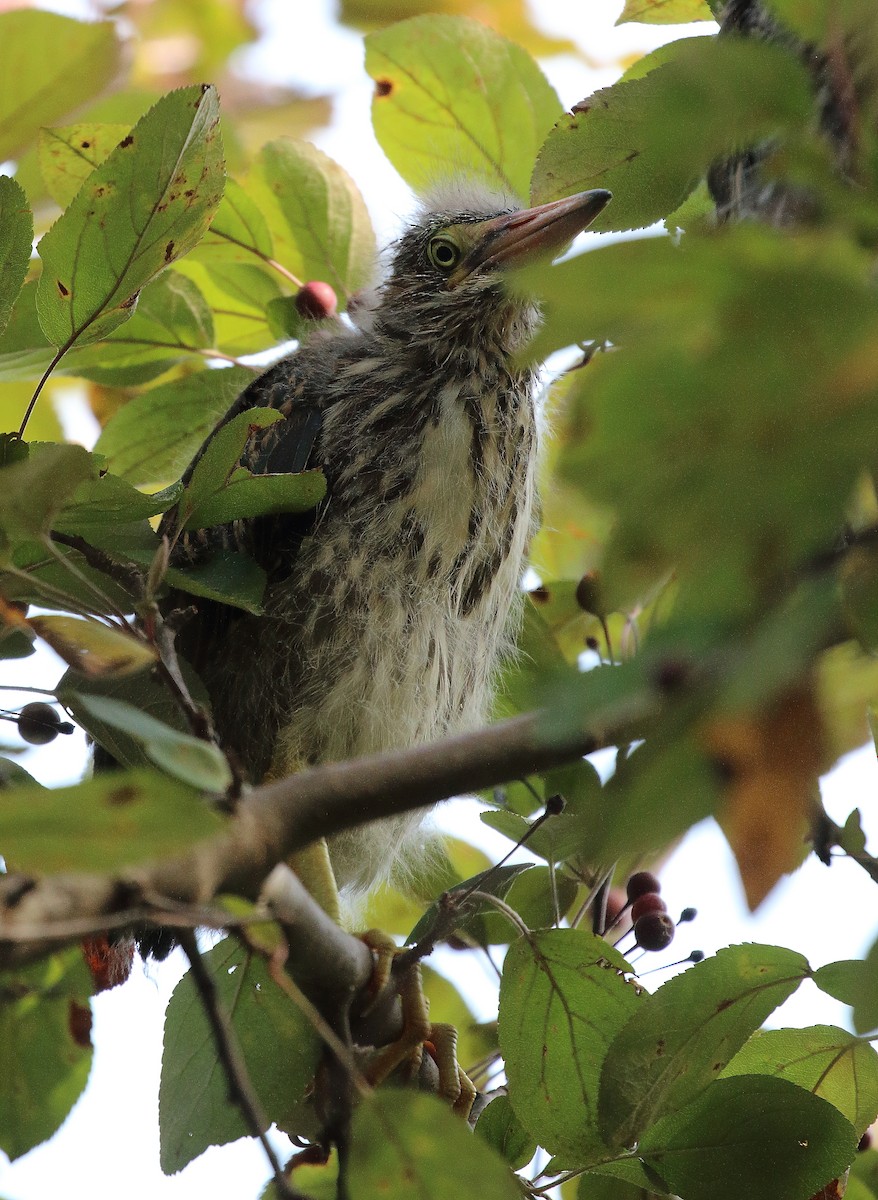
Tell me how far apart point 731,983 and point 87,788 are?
2.93 feet

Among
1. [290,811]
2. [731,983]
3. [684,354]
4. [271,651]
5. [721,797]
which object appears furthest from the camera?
[271,651]

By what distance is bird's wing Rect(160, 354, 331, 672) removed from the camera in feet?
7.28

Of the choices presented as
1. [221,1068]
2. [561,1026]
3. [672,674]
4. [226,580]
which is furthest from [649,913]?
[672,674]

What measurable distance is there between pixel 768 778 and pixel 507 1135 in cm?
104

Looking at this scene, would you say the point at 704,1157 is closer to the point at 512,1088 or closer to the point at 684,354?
the point at 512,1088

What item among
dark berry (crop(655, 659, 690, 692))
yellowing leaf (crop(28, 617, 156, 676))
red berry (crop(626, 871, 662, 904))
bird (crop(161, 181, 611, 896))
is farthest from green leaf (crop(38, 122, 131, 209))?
dark berry (crop(655, 659, 690, 692))

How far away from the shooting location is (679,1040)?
4.69ft

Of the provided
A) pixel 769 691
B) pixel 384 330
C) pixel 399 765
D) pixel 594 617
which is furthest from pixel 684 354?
pixel 384 330

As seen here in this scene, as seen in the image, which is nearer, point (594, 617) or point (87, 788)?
point (87, 788)

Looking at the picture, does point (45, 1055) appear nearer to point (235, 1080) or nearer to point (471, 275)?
point (235, 1080)

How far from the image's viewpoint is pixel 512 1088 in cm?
154

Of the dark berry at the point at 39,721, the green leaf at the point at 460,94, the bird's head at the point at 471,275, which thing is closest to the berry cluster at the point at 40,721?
the dark berry at the point at 39,721

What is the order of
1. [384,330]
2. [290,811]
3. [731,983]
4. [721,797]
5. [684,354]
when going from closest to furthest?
1. [684,354]
2. [721,797]
3. [290,811]
4. [731,983]
5. [384,330]

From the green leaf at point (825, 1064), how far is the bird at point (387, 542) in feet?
2.59
